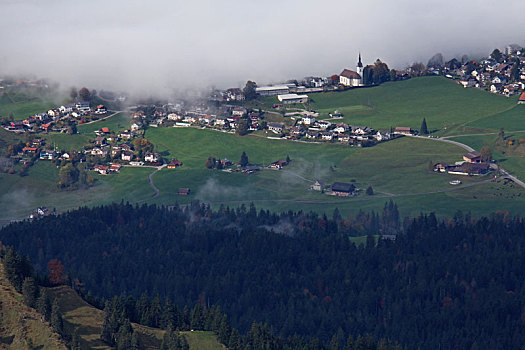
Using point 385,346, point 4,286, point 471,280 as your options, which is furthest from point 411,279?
point 4,286

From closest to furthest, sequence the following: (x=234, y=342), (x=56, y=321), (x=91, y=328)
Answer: (x=56, y=321) → (x=91, y=328) → (x=234, y=342)

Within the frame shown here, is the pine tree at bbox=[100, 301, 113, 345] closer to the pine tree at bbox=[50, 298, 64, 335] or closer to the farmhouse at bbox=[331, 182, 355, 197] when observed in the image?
the pine tree at bbox=[50, 298, 64, 335]

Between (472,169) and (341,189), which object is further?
(472,169)

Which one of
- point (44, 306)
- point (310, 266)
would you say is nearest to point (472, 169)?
point (310, 266)

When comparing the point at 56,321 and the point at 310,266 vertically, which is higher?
the point at 56,321

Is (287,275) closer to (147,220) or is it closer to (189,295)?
(189,295)

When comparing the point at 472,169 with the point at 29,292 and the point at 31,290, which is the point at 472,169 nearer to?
the point at 31,290

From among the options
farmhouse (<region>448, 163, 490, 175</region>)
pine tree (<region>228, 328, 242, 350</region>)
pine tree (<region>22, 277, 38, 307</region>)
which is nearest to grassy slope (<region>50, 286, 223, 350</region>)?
pine tree (<region>228, 328, 242, 350</region>)

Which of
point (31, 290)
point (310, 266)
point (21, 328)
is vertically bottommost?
point (310, 266)
